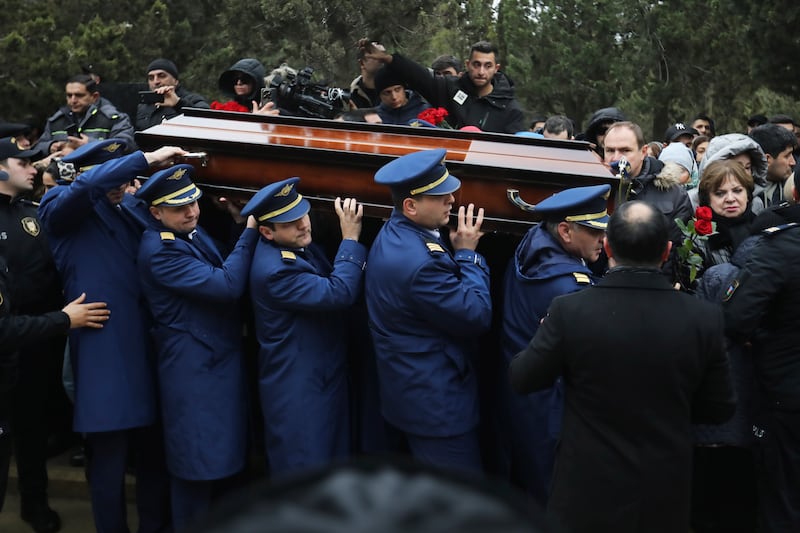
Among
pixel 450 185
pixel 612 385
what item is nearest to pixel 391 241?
pixel 450 185

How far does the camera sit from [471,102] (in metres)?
4.98

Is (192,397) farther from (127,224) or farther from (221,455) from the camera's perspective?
(127,224)

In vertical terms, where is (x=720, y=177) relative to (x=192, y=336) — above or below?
above

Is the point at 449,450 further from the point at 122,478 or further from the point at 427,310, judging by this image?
the point at 122,478

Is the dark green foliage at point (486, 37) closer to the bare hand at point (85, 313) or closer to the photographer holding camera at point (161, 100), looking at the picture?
the photographer holding camera at point (161, 100)

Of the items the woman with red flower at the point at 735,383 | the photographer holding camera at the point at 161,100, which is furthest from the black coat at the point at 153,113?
the woman with red flower at the point at 735,383

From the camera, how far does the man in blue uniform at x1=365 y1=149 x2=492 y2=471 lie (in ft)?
9.58

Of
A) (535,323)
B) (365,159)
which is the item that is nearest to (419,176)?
(365,159)

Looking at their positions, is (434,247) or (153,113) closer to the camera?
(434,247)

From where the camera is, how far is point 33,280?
3.70 meters

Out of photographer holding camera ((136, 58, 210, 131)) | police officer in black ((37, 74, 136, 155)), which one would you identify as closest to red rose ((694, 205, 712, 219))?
photographer holding camera ((136, 58, 210, 131))

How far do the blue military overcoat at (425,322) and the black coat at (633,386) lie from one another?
0.60m

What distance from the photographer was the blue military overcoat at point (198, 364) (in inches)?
129

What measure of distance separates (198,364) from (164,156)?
862mm
